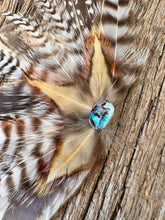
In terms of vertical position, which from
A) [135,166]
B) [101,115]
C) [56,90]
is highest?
[56,90]

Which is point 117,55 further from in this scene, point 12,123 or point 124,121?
point 12,123

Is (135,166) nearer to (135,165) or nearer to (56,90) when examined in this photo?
(135,165)

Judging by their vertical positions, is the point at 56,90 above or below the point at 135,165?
above

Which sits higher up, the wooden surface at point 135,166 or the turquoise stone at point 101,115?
the turquoise stone at point 101,115

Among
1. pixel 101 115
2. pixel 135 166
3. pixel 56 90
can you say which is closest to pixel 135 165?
pixel 135 166
